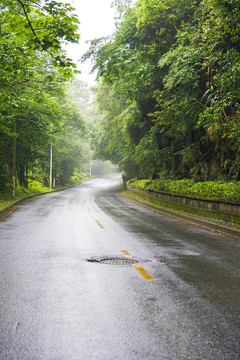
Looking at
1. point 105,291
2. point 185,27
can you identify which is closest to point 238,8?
point 185,27

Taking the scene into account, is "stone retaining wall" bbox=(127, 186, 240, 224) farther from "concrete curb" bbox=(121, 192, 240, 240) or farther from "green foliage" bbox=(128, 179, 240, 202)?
"concrete curb" bbox=(121, 192, 240, 240)

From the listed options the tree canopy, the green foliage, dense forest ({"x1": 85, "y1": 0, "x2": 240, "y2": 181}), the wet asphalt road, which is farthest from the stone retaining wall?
the tree canopy

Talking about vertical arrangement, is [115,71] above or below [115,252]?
above

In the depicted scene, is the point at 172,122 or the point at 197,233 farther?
the point at 172,122

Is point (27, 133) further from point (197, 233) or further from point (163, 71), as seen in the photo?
point (197, 233)

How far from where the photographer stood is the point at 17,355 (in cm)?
296

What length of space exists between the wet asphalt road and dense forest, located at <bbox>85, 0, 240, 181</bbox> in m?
6.21

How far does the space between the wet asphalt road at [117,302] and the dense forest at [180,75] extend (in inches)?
245

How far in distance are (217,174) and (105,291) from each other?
1395 cm

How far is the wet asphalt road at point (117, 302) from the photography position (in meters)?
3.12

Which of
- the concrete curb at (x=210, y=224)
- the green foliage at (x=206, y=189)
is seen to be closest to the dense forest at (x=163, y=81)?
the green foliage at (x=206, y=189)

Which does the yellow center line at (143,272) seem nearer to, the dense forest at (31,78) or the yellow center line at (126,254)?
the yellow center line at (126,254)

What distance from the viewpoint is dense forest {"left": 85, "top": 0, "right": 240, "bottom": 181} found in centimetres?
1266

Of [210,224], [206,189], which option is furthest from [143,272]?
[206,189]
